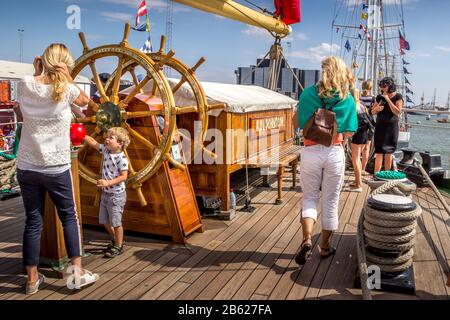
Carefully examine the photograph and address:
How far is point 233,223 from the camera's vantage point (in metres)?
4.27

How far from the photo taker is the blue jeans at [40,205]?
2510mm

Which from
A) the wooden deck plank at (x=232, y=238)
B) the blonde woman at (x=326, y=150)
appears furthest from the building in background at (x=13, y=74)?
the blonde woman at (x=326, y=150)

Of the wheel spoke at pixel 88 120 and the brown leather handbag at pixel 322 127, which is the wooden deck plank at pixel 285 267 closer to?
the brown leather handbag at pixel 322 127

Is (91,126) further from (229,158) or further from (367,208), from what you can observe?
(367,208)

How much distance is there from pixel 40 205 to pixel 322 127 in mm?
1909

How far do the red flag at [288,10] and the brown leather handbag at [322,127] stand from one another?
5315 millimetres

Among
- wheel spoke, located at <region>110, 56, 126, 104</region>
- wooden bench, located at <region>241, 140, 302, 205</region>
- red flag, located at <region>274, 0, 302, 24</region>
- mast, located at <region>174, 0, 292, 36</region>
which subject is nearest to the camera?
wheel spoke, located at <region>110, 56, 126, 104</region>

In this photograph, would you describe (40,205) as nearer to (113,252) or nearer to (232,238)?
(113,252)

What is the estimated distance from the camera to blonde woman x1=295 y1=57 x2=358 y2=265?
2.93m

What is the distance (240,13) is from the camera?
20.2 feet

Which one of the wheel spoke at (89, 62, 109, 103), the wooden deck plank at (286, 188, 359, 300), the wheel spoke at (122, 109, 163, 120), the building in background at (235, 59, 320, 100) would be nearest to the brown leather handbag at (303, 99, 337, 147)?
the wooden deck plank at (286, 188, 359, 300)

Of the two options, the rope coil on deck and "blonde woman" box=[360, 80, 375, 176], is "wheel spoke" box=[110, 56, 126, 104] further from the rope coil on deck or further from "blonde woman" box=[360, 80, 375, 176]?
"blonde woman" box=[360, 80, 375, 176]

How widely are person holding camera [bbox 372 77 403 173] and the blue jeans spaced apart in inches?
160
